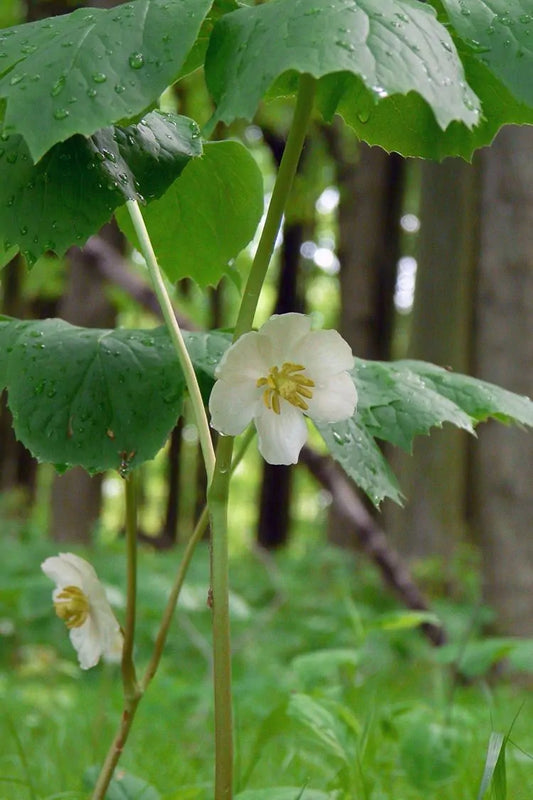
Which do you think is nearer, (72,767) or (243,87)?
(243,87)

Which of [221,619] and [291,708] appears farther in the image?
[291,708]

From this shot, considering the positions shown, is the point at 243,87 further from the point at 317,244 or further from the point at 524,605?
the point at 317,244

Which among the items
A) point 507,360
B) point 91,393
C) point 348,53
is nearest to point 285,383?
point 91,393

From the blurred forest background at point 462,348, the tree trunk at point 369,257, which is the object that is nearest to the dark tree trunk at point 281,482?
the tree trunk at point 369,257

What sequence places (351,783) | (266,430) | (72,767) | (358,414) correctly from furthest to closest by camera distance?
(72,767), (351,783), (358,414), (266,430)

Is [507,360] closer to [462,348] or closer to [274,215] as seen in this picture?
[462,348]

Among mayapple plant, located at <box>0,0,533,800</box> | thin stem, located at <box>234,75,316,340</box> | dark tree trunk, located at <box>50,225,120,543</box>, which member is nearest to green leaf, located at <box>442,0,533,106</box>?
mayapple plant, located at <box>0,0,533,800</box>

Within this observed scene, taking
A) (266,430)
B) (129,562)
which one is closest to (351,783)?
(129,562)
